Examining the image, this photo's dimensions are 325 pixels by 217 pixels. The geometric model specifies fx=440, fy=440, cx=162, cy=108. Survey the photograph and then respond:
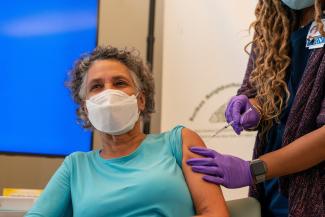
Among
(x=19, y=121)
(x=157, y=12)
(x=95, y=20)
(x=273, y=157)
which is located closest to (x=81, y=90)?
(x=273, y=157)

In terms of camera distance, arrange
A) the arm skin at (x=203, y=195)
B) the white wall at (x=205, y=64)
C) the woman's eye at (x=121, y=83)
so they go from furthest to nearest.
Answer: the white wall at (x=205, y=64) < the woman's eye at (x=121, y=83) < the arm skin at (x=203, y=195)

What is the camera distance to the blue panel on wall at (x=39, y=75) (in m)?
2.45

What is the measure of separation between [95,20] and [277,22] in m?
1.37

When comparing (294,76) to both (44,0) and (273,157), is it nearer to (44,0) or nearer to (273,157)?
(273,157)

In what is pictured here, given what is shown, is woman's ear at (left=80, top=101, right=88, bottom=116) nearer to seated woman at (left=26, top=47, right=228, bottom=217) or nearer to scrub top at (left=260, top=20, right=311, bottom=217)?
seated woman at (left=26, top=47, right=228, bottom=217)

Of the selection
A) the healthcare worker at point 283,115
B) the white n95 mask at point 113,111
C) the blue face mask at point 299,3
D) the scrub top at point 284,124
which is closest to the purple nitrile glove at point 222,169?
the healthcare worker at point 283,115

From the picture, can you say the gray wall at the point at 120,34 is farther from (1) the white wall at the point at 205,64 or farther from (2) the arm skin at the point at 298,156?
(2) the arm skin at the point at 298,156

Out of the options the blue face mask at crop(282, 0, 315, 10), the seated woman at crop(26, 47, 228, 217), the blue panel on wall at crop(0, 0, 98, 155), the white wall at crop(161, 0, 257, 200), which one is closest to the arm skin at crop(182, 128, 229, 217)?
the seated woman at crop(26, 47, 228, 217)

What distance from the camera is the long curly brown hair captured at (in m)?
1.51

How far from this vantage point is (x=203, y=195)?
133 centimetres

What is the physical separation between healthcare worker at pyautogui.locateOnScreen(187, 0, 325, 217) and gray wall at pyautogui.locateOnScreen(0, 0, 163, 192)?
1.17 meters

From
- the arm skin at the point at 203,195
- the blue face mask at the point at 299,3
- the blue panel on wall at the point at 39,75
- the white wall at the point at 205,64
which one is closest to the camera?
the arm skin at the point at 203,195

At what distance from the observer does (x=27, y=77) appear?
249 cm

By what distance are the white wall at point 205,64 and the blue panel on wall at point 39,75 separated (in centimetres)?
50
